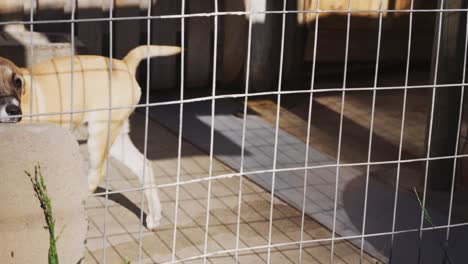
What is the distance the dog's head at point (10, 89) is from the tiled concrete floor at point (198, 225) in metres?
0.96

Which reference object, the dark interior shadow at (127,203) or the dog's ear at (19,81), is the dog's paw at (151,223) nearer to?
the dark interior shadow at (127,203)

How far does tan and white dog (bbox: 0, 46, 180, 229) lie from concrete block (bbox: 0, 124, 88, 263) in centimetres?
73

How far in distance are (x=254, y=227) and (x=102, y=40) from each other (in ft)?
12.0

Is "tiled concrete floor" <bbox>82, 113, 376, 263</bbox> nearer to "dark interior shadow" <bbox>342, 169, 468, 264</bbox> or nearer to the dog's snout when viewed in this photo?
"dark interior shadow" <bbox>342, 169, 468, 264</bbox>

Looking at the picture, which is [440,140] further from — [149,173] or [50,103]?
[50,103]

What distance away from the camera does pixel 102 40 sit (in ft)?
27.5

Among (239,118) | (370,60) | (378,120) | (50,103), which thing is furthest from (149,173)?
(370,60)

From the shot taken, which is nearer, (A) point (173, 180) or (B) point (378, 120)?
(A) point (173, 180)

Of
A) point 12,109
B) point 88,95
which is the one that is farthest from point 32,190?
point 88,95

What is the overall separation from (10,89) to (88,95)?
0.53 metres

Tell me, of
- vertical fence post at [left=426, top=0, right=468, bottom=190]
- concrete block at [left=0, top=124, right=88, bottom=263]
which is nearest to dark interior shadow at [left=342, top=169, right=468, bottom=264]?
vertical fence post at [left=426, top=0, right=468, bottom=190]

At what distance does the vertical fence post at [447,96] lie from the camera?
18.8 ft

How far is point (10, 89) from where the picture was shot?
13.9 feet

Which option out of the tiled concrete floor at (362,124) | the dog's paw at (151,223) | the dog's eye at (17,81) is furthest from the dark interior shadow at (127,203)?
the tiled concrete floor at (362,124)
